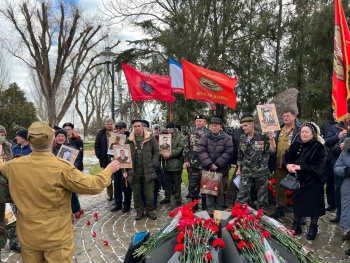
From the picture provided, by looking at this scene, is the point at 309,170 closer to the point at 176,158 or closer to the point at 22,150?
the point at 176,158

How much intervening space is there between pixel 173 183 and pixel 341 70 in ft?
13.4

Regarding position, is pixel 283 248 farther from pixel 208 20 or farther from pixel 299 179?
pixel 208 20

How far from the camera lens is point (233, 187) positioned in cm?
714

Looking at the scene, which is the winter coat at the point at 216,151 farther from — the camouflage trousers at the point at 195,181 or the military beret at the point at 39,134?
the military beret at the point at 39,134

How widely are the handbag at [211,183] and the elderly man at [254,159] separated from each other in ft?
1.37

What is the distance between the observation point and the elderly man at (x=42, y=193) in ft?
8.63

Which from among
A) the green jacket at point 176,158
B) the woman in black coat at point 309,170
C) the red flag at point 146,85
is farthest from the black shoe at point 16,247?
the red flag at point 146,85

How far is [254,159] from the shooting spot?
5.52 metres

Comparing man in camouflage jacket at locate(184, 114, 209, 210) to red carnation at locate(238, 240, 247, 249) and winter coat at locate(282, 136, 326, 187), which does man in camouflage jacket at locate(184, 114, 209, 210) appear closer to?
winter coat at locate(282, 136, 326, 187)

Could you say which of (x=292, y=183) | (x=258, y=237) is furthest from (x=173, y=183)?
(x=258, y=237)

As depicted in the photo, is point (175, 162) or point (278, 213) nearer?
point (278, 213)

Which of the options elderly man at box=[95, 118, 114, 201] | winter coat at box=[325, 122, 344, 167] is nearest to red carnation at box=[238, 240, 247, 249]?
winter coat at box=[325, 122, 344, 167]

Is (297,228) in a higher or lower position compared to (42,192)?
lower

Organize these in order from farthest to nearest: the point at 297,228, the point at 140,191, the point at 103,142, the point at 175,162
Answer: the point at 103,142 < the point at 175,162 < the point at 140,191 < the point at 297,228
